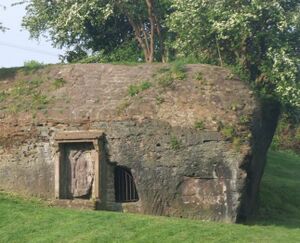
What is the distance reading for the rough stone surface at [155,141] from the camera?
60.0 ft

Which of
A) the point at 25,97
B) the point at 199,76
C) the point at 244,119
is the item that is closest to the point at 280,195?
the point at 244,119

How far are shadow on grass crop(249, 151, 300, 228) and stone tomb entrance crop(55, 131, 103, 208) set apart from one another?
429 cm

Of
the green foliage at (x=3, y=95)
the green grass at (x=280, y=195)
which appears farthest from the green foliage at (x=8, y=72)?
the green grass at (x=280, y=195)

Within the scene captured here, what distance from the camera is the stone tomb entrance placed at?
19016 millimetres

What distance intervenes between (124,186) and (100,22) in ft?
46.3

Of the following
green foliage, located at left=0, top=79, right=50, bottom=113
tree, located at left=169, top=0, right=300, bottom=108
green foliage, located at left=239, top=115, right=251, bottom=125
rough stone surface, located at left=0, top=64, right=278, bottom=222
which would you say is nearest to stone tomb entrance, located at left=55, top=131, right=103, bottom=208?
rough stone surface, located at left=0, top=64, right=278, bottom=222

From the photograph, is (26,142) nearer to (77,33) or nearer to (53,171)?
(53,171)

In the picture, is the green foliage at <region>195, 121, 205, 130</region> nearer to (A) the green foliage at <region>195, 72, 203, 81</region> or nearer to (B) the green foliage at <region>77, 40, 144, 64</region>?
(A) the green foliage at <region>195, 72, 203, 81</region>

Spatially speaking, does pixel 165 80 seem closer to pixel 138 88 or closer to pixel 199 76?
pixel 138 88

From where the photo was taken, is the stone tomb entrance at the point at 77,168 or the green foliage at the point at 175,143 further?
the stone tomb entrance at the point at 77,168

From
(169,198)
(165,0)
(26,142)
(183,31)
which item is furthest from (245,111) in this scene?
(165,0)

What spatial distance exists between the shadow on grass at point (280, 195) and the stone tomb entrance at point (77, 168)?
4.29m

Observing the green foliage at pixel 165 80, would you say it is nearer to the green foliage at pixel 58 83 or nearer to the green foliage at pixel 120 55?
the green foliage at pixel 58 83

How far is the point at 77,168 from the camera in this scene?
19484 mm
